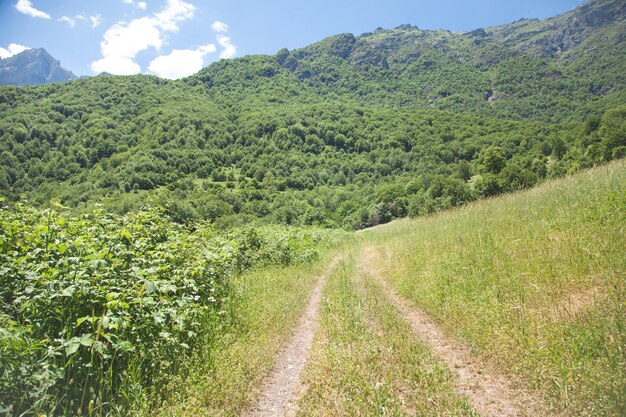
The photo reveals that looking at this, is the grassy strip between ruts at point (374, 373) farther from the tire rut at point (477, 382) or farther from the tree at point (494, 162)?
the tree at point (494, 162)

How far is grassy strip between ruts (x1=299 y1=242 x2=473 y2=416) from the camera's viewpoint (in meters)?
3.88

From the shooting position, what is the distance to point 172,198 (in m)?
32.3

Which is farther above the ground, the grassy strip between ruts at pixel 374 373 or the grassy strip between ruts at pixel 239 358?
the grassy strip between ruts at pixel 239 358

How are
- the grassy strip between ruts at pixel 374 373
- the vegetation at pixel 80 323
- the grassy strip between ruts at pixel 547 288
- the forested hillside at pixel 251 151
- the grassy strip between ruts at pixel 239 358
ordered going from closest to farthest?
the vegetation at pixel 80 323
the grassy strip between ruts at pixel 547 288
the grassy strip between ruts at pixel 374 373
the grassy strip between ruts at pixel 239 358
the forested hillside at pixel 251 151

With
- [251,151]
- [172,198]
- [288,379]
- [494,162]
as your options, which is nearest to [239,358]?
[288,379]

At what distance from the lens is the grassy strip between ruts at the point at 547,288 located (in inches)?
140

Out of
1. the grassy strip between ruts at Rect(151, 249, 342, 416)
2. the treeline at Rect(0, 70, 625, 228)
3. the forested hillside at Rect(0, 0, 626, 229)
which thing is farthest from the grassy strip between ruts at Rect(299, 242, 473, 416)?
the forested hillside at Rect(0, 0, 626, 229)

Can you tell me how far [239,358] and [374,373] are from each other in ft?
7.43

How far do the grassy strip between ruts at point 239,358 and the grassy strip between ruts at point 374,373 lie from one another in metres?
0.86

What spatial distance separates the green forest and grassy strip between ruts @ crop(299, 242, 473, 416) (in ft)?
6.68

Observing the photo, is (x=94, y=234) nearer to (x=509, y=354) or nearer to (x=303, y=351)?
(x=303, y=351)

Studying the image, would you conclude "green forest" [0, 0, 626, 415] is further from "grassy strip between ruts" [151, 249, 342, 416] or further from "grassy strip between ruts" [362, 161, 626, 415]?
"grassy strip between ruts" [362, 161, 626, 415]

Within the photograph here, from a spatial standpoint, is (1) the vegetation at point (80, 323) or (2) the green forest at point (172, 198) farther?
(2) the green forest at point (172, 198)

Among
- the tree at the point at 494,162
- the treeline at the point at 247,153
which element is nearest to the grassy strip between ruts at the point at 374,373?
the tree at the point at 494,162
